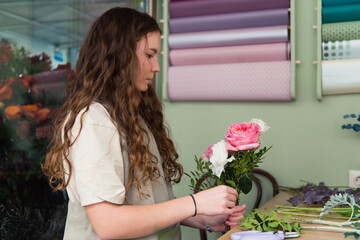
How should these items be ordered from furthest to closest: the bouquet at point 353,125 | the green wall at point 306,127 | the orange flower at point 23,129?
the green wall at point 306,127 → the bouquet at point 353,125 → the orange flower at point 23,129

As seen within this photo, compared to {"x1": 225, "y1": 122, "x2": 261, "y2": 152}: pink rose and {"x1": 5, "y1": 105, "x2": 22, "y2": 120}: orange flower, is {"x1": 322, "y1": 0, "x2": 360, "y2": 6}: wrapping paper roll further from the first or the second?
{"x1": 5, "y1": 105, "x2": 22, "y2": 120}: orange flower

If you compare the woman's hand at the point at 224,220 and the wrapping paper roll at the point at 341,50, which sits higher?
the wrapping paper roll at the point at 341,50

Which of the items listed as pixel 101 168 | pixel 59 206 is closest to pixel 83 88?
pixel 101 168

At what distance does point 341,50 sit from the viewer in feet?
7.18

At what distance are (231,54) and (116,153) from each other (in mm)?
1394

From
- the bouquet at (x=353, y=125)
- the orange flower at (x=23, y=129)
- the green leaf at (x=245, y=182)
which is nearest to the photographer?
the green leaf at (x=245, y=182)

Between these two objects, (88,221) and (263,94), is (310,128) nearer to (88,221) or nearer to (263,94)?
(263,94)

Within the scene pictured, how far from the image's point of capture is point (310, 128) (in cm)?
230

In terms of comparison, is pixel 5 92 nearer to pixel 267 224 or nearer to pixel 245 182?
pixel 245 182

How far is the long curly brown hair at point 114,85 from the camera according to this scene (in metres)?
1.25

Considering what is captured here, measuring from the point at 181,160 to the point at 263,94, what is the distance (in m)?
0.70

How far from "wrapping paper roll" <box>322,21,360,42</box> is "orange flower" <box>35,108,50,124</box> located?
1570 millimetres

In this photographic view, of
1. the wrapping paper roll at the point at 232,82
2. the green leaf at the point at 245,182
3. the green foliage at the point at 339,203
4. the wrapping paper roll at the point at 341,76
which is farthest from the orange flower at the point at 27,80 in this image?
the wrapping paper roll at the point at 341,76

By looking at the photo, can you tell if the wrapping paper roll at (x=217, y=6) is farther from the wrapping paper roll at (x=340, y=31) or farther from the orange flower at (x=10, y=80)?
the orange flower at (x=10, y=80)
